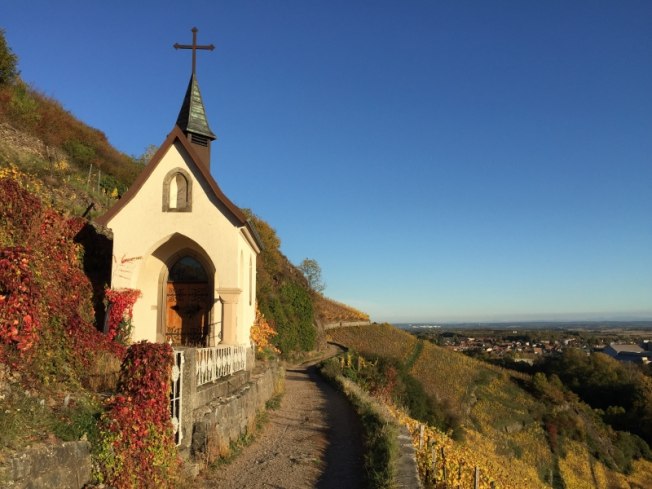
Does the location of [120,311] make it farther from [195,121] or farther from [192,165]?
[195,121]

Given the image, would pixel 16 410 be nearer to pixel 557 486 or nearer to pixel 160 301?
pixel 160 301

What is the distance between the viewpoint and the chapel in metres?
13.4

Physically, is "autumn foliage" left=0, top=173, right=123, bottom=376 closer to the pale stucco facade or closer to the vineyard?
the pale stucco facade

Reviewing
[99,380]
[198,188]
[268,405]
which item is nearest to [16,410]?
[99,380]

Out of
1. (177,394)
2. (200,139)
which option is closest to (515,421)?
(200,139)

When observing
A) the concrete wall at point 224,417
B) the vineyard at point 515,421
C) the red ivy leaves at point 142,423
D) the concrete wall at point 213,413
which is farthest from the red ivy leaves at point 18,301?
the vineyard at point 515,421

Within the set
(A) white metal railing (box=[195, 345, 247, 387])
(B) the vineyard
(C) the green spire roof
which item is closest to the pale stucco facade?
(A) white metal railing (box=[195, 345, 247, 387])

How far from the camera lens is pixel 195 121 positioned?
16172 mm

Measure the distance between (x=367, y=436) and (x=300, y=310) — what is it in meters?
23.8

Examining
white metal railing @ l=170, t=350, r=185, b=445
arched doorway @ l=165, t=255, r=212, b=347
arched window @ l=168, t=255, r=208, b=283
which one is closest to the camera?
white metal railing @ l=170, t=350, r=185, b=445

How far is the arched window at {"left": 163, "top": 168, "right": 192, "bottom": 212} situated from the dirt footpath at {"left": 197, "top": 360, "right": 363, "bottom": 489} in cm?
600

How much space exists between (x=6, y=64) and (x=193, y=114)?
14.9 m

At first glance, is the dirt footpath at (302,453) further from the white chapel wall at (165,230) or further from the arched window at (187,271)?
the arched window at (187,271)

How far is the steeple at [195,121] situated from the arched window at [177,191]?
211 centimetres
